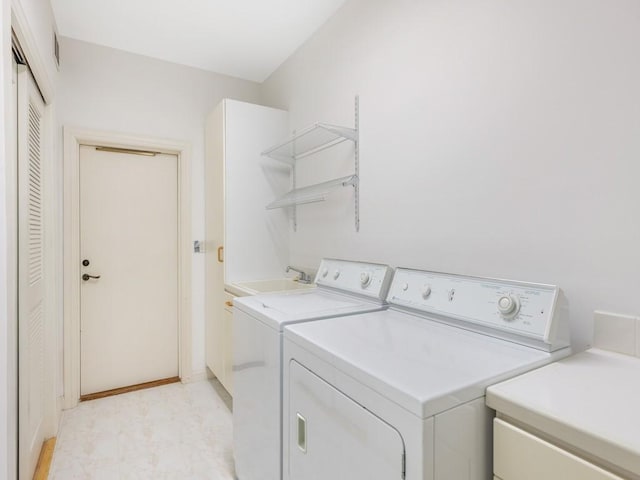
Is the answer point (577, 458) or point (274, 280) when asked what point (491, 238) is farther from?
point (274, 280)

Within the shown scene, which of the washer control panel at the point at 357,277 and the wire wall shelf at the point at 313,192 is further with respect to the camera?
the wire wall shelf at the point at 313,192

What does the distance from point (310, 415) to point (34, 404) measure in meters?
1.70

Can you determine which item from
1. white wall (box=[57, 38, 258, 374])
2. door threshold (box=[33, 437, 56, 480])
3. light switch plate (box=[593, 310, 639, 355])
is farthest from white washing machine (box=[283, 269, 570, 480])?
white wall (box=[57, 38, 258, 374])

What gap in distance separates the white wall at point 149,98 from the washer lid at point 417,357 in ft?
6.96

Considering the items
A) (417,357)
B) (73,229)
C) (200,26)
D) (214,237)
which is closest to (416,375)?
(417,357)

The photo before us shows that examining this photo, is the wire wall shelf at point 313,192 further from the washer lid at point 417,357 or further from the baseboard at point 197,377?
the baseboard at point 197,377

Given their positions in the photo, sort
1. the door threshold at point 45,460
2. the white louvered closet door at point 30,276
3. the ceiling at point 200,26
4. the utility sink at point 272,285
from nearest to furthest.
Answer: the white louvered closet door at point 30,276
the door threshold at point 45,460
the ceiling at point 200,26
the utility sink at point 272,285

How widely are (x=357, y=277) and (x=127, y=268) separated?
209 cm

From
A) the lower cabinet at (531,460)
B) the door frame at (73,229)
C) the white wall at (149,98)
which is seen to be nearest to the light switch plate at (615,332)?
the lower cabinet at (531,460)

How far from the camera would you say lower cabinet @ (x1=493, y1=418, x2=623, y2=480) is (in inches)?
24.7

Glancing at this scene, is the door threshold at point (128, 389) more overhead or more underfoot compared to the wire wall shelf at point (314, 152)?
more underfoot

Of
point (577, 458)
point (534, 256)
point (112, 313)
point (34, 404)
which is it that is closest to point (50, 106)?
point (112, 313)

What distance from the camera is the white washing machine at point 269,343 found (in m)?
1.35

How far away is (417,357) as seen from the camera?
0.96m
